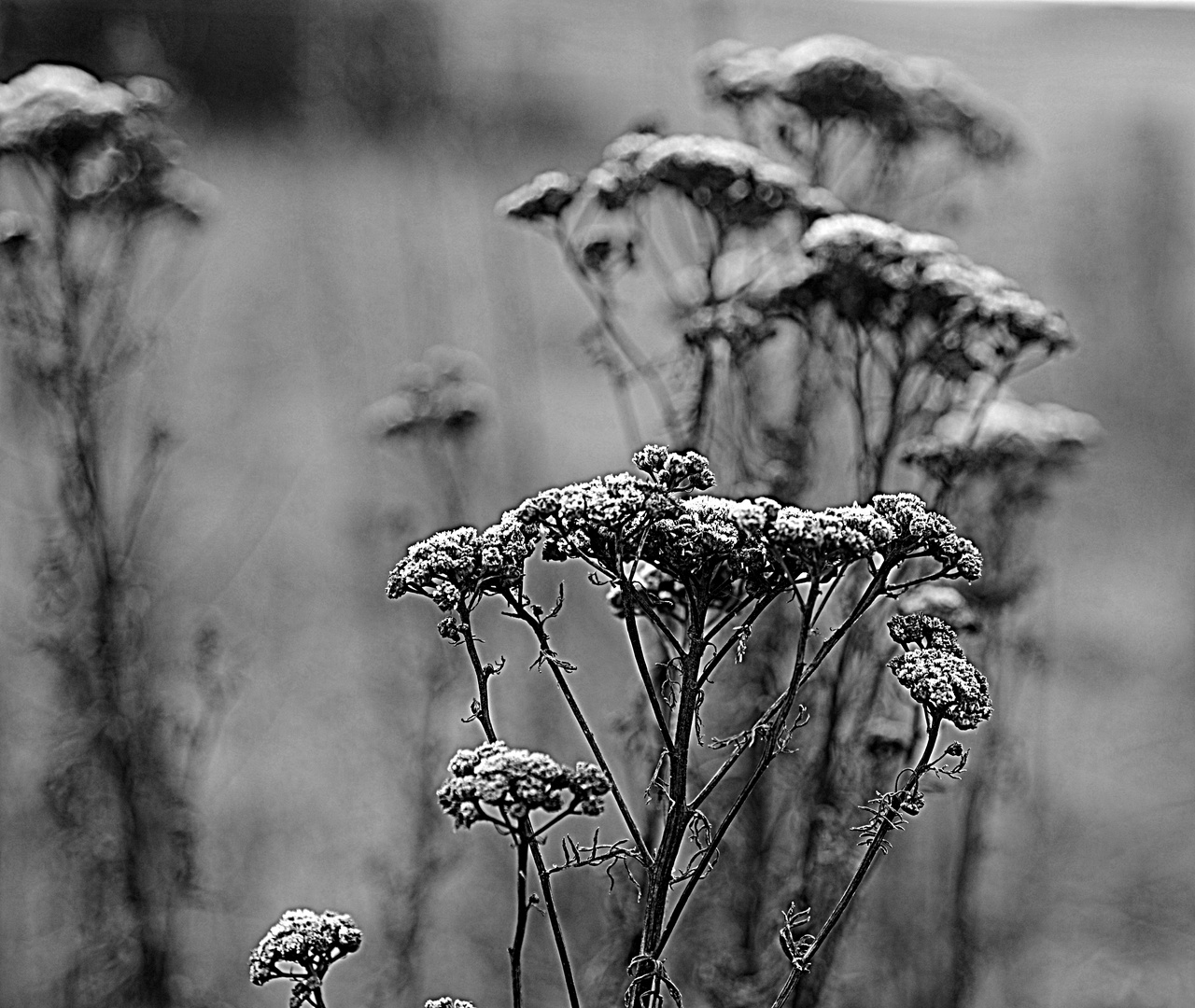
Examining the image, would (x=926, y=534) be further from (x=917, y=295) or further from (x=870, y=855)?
(x=917, y=295)

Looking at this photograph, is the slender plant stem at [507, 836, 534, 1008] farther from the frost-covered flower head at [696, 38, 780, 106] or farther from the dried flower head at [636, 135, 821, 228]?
the frost-covered flower head at [696, 38, 780, 106]

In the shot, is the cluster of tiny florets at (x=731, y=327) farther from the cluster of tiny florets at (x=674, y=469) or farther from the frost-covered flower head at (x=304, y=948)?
the frost-covered flower head at (x=304, y=948)

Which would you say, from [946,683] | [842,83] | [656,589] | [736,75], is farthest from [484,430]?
[946,683]

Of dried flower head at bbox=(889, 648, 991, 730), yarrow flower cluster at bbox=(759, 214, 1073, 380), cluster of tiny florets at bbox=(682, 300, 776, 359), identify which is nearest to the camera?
dried flower head at bbox=(889, 648, 991, 730)

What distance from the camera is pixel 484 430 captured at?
145 inches

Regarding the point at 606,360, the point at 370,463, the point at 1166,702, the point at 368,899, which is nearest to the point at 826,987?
the point at 606,360

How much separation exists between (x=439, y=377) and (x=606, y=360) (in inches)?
34.9

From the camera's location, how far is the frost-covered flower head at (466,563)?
1268mm

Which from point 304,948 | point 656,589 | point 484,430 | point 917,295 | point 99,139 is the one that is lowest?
point 304,948

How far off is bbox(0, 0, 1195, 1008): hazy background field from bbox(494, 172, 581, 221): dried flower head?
1.46 m

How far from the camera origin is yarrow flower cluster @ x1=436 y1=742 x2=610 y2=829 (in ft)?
3.62

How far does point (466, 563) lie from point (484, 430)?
7.97 feet

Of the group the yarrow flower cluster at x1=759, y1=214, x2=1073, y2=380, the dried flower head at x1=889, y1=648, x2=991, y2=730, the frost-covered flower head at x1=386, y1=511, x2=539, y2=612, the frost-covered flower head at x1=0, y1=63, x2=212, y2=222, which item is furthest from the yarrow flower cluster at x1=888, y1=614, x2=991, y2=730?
the frost-covered flower head at x1=0, y1=63, x2=212, y2=222

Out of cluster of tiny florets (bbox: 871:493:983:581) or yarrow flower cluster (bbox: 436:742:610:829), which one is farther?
cluster of tiny florets (bbox: 871:493:983:581)
